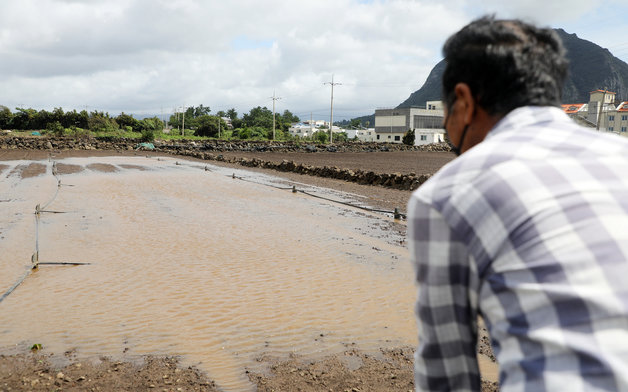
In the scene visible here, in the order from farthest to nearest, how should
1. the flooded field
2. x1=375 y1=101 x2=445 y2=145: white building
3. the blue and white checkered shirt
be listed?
1. x1=375 y1=101 x2=445 y2=145: white building
2. the flooded field
3. the blue and white checkered shirt

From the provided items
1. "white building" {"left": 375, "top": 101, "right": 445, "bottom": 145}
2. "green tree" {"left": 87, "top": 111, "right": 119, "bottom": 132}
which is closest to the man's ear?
"green tree" {"left": 87, "top": 111, "right": 119, "bottom": 132}

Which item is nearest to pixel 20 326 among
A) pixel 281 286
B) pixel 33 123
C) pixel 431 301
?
pixel 281 286

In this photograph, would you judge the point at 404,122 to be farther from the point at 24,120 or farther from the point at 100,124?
the point at 24,120

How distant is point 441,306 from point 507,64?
610 millimetres

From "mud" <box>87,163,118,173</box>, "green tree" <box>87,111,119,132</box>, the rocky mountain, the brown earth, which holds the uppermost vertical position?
the rocky mountain

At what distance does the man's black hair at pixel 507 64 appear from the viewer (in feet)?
3.98

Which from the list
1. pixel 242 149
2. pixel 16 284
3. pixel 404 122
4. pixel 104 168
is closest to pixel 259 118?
pixel 404 122

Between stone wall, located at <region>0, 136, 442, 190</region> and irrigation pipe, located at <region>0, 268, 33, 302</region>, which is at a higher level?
stone wall, located at <region>0, 136, 442, 190</region>

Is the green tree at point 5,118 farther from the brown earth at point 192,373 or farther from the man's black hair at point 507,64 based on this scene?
the man's black hair at point 507,64

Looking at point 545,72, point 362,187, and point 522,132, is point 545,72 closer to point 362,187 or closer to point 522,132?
point 522,132

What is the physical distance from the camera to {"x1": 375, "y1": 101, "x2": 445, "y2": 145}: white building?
81725 millimetres

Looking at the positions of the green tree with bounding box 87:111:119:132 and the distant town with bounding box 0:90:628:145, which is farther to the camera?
the green tree with bounding box 87:111:119:132

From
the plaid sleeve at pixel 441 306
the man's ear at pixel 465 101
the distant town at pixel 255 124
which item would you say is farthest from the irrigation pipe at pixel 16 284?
the distant town at pixel 255 124

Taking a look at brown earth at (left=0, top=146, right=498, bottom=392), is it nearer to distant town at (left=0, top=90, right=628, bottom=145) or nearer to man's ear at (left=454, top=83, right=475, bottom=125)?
man's ear at (left=454, top=83, right=475, bottom=125)
